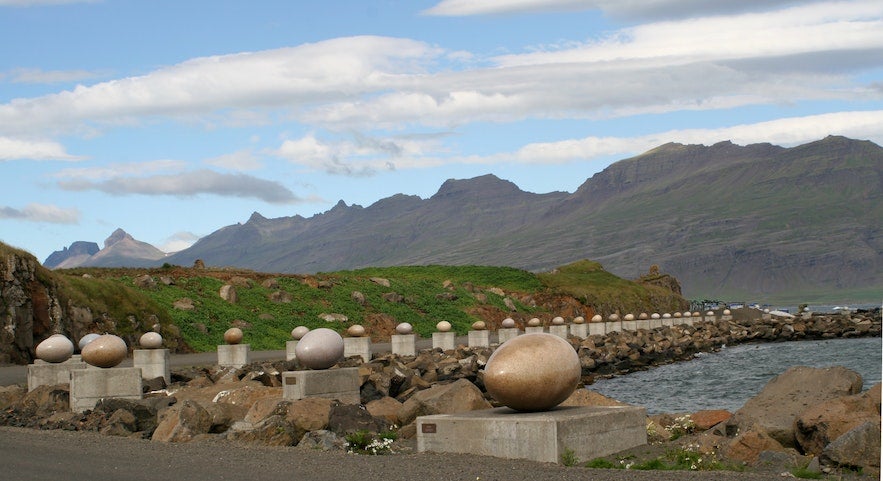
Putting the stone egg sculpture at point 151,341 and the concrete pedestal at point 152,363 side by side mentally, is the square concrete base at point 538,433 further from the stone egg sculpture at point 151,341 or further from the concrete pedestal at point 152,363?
the stone egg sculpture at point 151,341

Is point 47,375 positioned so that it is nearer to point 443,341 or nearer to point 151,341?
point 151,341

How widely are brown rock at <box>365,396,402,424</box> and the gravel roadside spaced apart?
10.8 feet

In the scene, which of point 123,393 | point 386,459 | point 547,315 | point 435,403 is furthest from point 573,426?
point 547,315

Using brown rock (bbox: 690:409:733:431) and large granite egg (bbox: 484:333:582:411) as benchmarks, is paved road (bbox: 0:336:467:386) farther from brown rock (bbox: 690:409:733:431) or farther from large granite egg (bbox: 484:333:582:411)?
brown rock (bbox: 690:409:733:431)

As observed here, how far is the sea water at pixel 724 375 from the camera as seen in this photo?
3650cm

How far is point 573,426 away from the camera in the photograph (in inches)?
588

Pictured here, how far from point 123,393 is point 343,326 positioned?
3282cm

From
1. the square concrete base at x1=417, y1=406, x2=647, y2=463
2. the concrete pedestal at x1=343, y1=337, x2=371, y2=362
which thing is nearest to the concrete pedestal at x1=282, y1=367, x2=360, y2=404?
the square concrete base at x1=417, y1=406, x2=647, y2=463

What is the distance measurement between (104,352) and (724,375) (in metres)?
32.6

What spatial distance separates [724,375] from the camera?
5016cm

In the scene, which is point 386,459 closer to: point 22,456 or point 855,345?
point 22,456

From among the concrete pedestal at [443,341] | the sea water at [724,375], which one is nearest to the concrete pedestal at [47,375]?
the sea water at [724,375]

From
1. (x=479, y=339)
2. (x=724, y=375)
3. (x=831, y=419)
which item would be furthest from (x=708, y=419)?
(x=724, y=375)

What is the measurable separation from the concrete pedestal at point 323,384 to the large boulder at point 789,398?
728 centimetres
